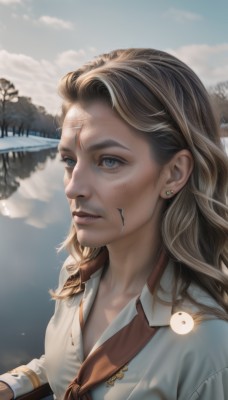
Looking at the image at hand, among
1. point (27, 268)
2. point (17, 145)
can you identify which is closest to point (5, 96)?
point (17, 145)

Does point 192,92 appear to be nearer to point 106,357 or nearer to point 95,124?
point 95,124

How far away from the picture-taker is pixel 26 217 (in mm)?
8109

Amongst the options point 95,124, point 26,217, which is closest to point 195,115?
point 95,124

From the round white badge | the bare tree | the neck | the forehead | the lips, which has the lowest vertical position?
the round white badge

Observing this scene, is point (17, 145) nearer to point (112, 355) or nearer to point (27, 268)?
point (27, 268)

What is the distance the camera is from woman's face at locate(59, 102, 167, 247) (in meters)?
1.33

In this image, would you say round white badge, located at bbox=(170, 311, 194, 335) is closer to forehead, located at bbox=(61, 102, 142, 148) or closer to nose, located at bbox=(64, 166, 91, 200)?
nose, located at bbox=(64, 166, 91, 200)

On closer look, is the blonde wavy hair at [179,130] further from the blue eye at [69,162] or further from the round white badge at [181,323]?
the blue eye at [69,162]

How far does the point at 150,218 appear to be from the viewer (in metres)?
1.52

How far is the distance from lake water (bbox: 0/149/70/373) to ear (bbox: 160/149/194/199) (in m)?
2.52

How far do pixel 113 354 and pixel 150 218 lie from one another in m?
0.55

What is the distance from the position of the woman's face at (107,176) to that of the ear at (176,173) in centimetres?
3

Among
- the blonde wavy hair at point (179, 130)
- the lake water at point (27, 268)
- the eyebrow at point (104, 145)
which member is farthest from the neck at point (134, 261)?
the lake water at point (27, 268)

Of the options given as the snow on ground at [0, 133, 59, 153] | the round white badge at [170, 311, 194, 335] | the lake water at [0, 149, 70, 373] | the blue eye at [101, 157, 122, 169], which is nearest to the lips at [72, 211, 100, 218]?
the blue eye at [101, 157, 122, 169]
